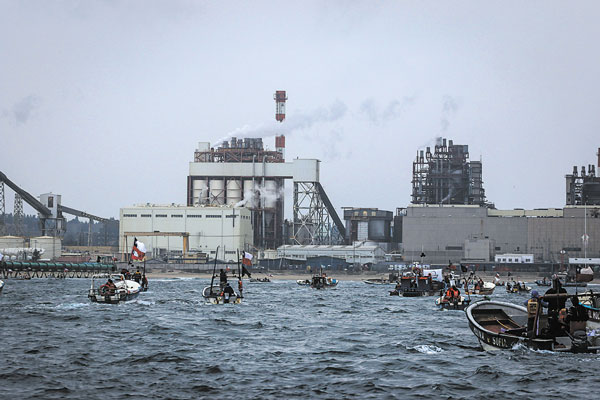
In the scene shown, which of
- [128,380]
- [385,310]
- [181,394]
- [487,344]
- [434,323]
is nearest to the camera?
[181,394]

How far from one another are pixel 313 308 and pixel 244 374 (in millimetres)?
41685

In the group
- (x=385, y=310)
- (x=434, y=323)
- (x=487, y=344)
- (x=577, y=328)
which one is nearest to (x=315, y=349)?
(x=487, y=344)

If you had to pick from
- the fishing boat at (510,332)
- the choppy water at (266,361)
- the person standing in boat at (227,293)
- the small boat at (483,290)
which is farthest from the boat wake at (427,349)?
the small boat at (483,290)

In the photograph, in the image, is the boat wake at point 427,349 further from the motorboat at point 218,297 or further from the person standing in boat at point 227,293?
the motorboat at point 218,297

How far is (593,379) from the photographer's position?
35.3 m

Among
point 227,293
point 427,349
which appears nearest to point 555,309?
point 427,349

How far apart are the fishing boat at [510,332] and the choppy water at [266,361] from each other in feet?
1.43

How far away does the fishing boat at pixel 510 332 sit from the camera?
40062mm

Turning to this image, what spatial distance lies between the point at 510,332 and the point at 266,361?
40.6 ft

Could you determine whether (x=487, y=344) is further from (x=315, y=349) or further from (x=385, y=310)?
(x=385, y=310)

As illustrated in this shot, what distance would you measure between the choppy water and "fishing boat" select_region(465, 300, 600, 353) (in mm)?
434

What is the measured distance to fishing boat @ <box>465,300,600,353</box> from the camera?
40062 mm

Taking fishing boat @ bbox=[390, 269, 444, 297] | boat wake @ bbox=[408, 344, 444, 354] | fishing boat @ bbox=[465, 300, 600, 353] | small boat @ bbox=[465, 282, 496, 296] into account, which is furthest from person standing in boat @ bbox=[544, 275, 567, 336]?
small boat @ bbox=[465, 282, 496, 296]

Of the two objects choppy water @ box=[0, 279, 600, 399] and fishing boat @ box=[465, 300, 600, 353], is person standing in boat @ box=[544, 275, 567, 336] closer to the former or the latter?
fishing boat @ box=[465, 300, 600, 353]
